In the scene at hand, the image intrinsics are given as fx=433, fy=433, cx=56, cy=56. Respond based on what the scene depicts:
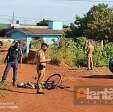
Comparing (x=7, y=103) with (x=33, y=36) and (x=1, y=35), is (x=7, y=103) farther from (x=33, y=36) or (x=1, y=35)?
(x=1, y=35)

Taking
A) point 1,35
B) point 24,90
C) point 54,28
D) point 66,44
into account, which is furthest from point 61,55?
point 1,35

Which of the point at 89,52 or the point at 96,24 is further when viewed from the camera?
the point at 96,24

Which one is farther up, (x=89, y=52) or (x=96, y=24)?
(x=96, y=24)

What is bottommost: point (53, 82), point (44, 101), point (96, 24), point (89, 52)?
point (44, 101)

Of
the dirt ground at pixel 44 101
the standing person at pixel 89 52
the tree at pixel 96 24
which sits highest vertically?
the tree at pixel 96 24

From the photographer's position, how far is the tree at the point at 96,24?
47438 mm

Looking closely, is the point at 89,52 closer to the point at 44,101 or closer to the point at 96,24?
the point at 44,101

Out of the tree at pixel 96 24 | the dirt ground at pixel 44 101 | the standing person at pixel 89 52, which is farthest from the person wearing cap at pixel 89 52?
the tree at pixel 96 24

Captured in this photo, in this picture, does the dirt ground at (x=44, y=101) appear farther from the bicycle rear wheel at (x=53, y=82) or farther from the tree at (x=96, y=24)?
the tree at (x=96, y=24)

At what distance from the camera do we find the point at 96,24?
47.7m

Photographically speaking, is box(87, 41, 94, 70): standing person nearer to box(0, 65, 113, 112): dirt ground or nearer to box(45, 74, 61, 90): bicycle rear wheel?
box(0, 65, 113, 112): dirt ground

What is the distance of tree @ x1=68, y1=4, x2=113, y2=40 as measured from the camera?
1868 inches

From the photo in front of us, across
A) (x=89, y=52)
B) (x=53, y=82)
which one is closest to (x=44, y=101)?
(x=53, y=82)

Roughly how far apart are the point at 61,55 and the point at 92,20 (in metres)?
25.7
